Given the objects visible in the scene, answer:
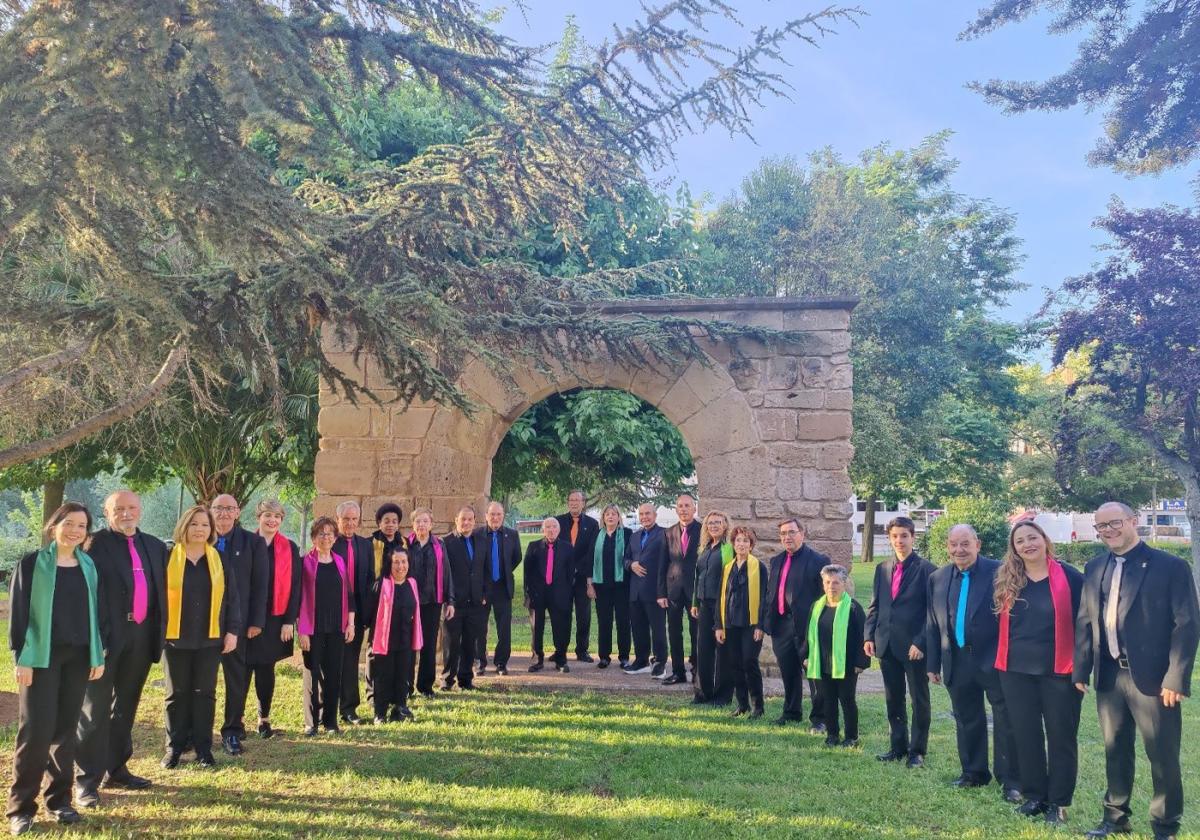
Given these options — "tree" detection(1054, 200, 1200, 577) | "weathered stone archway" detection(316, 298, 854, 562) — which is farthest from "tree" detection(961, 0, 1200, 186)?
"weathered stone archway" detection(316, 298, 854, 562)

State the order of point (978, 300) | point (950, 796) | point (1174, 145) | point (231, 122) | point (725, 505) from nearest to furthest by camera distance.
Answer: point (231, 122)
point (950, 796)
point (725, 505)
point (1174, 145)
point (978, 300)

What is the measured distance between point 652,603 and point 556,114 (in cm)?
499

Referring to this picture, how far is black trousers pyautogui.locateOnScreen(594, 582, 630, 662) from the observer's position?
28.3 ft

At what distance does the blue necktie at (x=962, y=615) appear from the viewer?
5035 millimetres

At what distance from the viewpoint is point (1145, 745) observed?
4086 millimetres

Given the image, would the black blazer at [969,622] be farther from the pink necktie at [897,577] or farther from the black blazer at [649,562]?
the black blazer at [649,562]

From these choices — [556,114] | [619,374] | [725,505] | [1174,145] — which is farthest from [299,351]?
[1174,145]

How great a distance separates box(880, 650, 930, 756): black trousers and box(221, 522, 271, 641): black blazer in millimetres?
3945

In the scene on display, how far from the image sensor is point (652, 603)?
8227 mm

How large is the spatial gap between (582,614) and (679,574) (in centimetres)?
153

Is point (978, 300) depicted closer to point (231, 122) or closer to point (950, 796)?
point (950, 796)

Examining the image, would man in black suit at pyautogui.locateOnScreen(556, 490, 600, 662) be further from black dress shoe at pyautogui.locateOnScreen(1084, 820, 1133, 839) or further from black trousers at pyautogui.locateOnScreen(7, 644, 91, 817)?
black dress shoe at pyautogui.locateOnScreen(1084, 820, 1133, 839)

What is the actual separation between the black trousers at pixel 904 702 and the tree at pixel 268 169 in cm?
314

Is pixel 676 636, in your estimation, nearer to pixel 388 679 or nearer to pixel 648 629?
pixel 648 629
